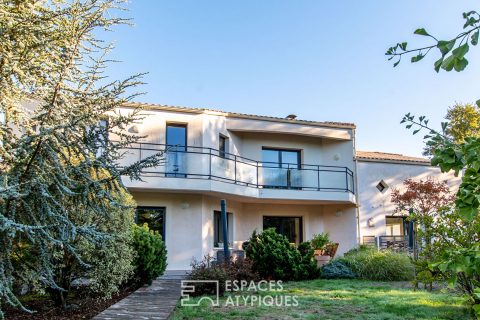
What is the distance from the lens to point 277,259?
1323 cm

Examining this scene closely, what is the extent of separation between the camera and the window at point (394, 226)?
20.6 m

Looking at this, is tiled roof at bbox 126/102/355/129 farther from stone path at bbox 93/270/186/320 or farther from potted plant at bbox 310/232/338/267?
stone path at bbox 93/270/186/320

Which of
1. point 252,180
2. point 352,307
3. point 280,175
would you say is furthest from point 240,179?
point 352,307

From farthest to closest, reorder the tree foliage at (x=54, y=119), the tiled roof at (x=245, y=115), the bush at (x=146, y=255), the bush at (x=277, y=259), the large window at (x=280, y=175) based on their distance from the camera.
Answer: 1. the large window at (x=280, y=175)
2. the tiled roof at (x=245, y=115)
3. the bush at (x=277, y=259)
4. the bush at (x=146, y=255)
5. the tree foliage at (x=54, y=119)

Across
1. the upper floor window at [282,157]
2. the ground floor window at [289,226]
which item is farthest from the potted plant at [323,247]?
the upper floor window at [282,157]

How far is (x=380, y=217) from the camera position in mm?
20062

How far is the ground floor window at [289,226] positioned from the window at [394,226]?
4320 mm

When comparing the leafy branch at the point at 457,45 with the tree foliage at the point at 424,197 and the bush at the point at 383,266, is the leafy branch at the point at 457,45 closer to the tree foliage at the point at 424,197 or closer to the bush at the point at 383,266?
the bush at the point at 383,266

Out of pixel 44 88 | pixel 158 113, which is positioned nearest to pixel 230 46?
pixel 158 113

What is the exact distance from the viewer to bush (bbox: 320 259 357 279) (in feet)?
45.6

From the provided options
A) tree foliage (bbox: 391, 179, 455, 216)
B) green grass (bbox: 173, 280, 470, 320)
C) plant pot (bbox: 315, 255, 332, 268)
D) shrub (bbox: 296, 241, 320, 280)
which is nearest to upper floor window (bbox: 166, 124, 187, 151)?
shrub (bbox: 296, 241, 320, 280)

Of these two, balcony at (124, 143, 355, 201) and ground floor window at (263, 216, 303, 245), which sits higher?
balcony at (124, 143, 355, 201)

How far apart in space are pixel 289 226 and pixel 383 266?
6586mm

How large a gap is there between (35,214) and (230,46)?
1397cm
